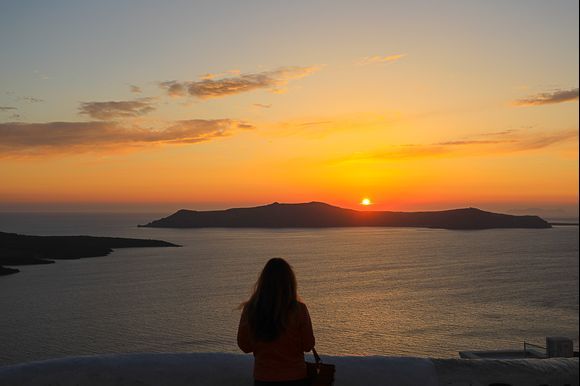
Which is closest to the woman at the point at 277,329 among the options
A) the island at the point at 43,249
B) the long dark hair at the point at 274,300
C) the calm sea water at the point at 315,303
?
the long dark hair at the point at 274,300

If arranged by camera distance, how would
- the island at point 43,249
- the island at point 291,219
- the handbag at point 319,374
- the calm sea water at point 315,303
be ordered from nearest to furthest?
the handbag at point 319,374, the calm sea water at point 315,303, the island at point 43,249, the island at point 291,219

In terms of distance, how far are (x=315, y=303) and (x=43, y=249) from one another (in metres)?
45.1

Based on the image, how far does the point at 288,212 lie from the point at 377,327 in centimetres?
13455

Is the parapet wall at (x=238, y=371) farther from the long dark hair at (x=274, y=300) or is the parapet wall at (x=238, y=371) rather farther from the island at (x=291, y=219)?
the island at (x=291, y=219)

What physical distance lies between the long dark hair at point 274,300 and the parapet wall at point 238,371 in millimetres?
980

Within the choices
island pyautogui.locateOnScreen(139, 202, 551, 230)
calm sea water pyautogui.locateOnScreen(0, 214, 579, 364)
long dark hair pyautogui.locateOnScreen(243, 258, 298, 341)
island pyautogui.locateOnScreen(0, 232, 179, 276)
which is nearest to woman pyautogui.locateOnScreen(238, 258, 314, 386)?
long dark hair pyautogui.locateOnScreen(243, 258, 298, 341)

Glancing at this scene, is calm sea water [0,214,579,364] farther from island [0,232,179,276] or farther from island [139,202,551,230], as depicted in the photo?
island [139,202,551,230]

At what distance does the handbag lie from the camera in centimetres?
333

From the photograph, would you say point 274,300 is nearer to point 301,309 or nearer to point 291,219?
point 301,309

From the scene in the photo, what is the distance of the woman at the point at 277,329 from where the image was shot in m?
3.11

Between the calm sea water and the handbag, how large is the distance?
16.7 m

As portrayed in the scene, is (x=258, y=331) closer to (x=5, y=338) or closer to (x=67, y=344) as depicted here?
(x=67, y=344)

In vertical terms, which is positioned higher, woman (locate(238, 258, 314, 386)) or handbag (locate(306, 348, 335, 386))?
woman (locate(238, 258, 314, 386))

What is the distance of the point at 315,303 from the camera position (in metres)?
43.8
